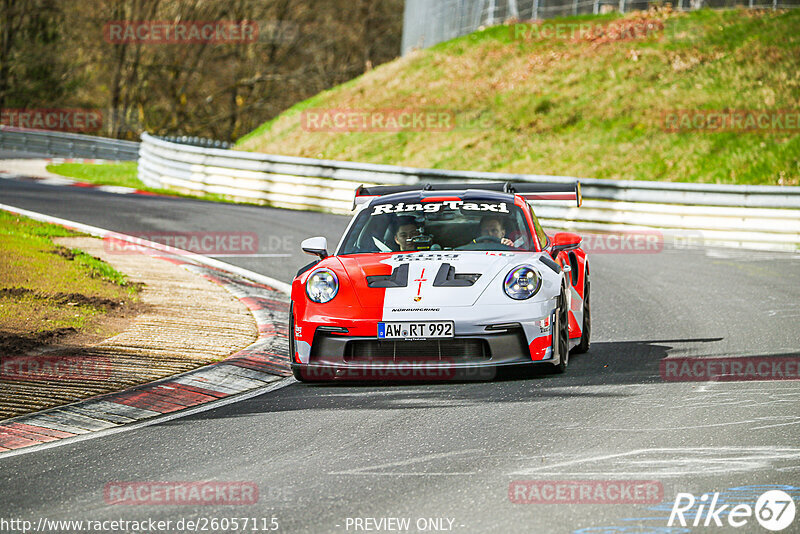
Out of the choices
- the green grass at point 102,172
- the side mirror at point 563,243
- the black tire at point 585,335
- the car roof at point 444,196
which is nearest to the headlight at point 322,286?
the car roof at point 444,196

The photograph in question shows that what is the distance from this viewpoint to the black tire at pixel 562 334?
8.01m

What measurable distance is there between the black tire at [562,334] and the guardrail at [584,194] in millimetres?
11391

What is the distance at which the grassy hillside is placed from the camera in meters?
24.5

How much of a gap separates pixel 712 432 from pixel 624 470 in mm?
1037

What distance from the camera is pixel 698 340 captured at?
31.5 feet

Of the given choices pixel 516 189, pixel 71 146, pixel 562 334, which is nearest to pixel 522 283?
pixel 562 334

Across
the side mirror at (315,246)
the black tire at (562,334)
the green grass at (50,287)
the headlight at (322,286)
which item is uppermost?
the side mirror at (315,246)

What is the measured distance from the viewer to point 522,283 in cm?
787

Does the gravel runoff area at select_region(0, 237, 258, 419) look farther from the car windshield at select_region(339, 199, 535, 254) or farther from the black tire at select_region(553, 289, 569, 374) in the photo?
the black tire at select_region(553, 289, 569, 374)

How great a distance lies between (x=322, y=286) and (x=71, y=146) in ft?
114

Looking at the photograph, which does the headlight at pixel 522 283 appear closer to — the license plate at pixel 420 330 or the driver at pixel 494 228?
A: the license plate at pixel 420 330

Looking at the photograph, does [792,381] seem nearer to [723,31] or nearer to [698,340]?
[698,340]

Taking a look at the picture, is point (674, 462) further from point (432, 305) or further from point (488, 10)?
point (488, 10)

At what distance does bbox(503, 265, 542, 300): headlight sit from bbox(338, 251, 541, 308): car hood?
7cm
